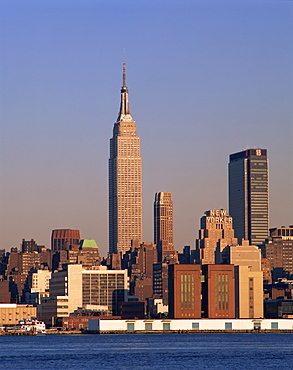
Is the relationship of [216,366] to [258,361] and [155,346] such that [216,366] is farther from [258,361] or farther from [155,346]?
[155,346]

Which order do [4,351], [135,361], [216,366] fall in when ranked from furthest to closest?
[4,351], [135,361], [216,366]

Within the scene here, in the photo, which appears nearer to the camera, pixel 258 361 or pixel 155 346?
pixel 258 361

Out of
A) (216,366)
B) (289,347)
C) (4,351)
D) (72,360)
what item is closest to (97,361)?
(72,360)

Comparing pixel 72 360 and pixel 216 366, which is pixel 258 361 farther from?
pixel 72 360

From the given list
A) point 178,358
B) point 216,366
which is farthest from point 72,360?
point 216,366

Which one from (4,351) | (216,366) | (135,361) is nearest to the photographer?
(216,366)

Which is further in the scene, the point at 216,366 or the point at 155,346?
the point at 155,346

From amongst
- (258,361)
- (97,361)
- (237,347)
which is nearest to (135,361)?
(97,361)

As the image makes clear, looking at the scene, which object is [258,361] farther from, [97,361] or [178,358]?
[97,361]
